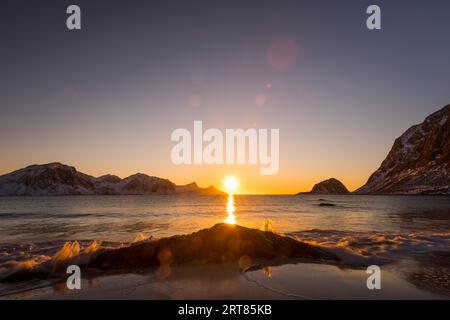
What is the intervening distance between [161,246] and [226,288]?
3559 millimetres

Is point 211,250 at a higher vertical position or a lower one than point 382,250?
higher

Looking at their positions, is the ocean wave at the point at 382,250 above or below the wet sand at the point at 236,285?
below

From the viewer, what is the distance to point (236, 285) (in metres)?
7.04

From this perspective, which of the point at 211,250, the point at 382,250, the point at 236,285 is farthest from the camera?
the point at 382,250

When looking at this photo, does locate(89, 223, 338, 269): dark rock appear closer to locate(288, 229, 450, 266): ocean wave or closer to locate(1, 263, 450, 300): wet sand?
locate(288, 229, 450, 266): ocean wave

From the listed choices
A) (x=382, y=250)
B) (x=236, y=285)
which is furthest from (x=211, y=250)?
(x=382, y=250)

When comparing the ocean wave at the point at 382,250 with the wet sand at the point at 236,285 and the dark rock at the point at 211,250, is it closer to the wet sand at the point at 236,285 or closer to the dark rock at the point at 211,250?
the dark rock at the point at 211,250

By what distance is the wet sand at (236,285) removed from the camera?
6.36 metres

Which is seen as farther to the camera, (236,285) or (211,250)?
(211,250)

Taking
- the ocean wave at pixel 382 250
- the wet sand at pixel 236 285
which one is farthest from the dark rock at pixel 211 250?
the wet sand at pixel 236 285

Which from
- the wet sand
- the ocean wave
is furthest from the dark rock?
the wet sand

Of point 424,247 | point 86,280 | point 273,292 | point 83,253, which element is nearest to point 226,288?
point 273,292

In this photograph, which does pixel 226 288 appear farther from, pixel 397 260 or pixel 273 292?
pixel 397 260

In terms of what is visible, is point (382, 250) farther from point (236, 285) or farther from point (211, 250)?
point (236, 285)
